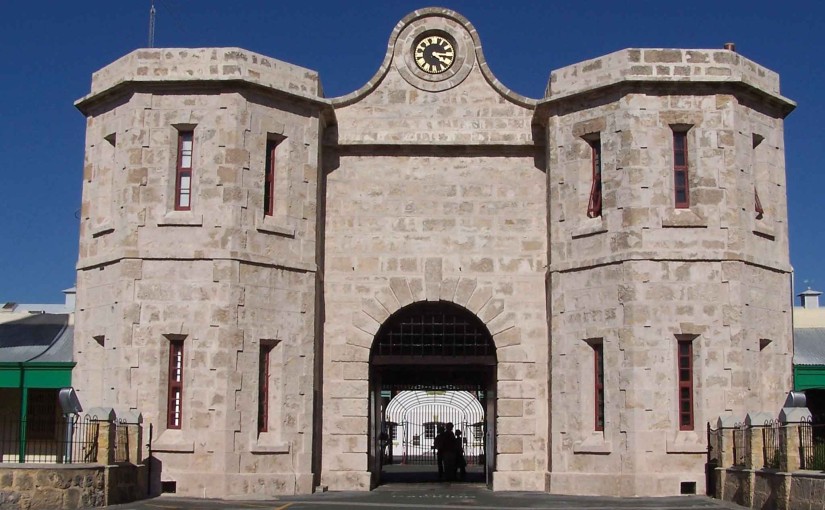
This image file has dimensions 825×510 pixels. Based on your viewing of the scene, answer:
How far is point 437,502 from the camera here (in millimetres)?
19594

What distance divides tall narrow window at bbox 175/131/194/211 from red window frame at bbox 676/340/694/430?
9180 millimetres

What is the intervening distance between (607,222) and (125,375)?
29.4 ft

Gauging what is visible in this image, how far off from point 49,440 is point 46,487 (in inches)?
203

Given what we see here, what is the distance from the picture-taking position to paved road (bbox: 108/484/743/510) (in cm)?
1797

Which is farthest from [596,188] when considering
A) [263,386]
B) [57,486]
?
[57,486]

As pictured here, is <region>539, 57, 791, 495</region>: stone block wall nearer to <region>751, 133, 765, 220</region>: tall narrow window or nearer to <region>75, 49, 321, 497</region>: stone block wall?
<region>751, 133, 765, 220</region>: tall narrow window

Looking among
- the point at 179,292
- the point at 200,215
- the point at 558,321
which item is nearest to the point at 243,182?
the point at 200,215

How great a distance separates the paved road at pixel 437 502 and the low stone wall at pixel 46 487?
57 centimetres

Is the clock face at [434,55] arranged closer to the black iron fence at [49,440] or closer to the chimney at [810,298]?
the black iron fence at [49,440]

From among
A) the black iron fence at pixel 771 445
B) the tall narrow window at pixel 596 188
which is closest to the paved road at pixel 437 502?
the black iron fence at pixel 771 445

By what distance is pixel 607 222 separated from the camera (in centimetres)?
2084

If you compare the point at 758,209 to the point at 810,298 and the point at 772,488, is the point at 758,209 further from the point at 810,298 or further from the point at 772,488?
the point at 810,298

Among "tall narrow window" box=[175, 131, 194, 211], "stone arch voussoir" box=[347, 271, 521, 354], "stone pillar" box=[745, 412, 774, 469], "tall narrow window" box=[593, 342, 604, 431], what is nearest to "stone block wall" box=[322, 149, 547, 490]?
"stone arch voussoir" box=[347, 271, 521, 354]

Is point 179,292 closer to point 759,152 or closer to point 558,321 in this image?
point 558,321
